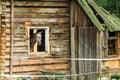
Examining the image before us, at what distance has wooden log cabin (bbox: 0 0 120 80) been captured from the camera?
17516mm

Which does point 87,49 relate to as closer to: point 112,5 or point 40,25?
point 40,25

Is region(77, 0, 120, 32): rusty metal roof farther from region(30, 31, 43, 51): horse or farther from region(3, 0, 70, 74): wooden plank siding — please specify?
region(30, 31, 43, 51): horse

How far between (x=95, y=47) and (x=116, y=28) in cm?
130

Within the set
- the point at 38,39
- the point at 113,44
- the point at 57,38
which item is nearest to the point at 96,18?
the point at 57,38

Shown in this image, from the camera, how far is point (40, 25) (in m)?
18.1

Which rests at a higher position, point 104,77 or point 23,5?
point 23,5

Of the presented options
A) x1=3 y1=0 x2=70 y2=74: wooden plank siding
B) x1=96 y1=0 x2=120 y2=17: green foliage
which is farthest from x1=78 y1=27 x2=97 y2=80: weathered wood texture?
x1=96 y1=0 x2=120 y2=17: green foliage

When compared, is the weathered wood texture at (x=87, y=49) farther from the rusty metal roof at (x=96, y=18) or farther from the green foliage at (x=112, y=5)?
the green foliage at (x=112, y=5)

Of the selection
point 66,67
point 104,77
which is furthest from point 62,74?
point 104,77

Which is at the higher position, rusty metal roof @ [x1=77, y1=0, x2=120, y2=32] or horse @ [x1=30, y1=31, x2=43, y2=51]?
rusty metal roof @ [x1=77, y1=0, x2=120, y2=32]

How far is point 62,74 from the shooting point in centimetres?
1820

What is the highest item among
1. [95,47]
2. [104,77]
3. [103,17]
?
[103,17]

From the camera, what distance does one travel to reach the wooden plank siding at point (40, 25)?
1758 centimetres

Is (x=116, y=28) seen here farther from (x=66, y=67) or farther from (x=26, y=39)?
(x=26, y=39)
